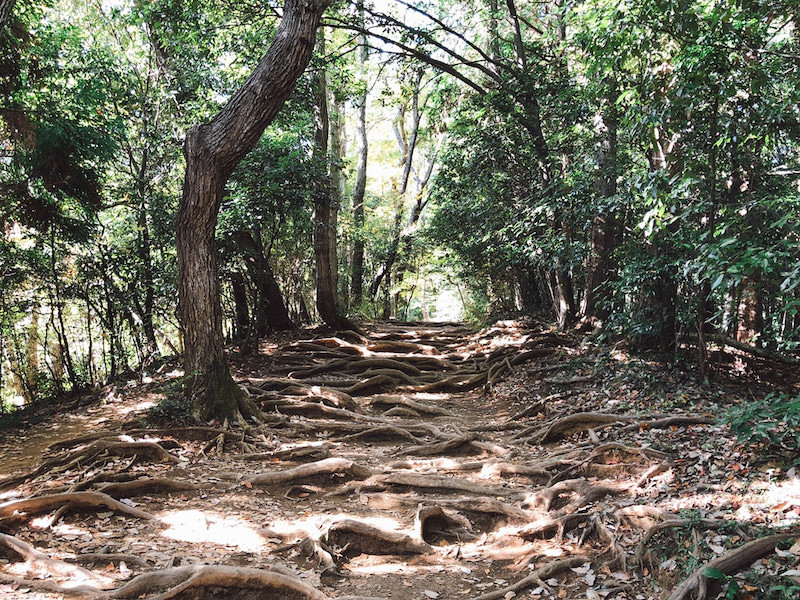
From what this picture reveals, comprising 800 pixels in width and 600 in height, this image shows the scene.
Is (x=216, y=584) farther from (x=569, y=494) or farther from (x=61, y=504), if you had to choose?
(x=569, y=494)

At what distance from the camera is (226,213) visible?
9.48 m

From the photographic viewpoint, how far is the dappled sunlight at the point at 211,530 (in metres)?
4.30

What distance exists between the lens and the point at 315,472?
5.82 m

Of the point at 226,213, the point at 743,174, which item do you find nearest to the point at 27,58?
the point at 226,213

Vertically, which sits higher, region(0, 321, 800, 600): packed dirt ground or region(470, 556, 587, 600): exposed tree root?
region(0, 321, 800, 600): packed dirt ground

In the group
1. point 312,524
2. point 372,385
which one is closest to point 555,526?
point 312,524

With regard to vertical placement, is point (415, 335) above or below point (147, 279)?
below

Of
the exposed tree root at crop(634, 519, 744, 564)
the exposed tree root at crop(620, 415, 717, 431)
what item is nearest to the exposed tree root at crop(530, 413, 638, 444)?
the exposed tree root at crop(620, 415, 717, 431)

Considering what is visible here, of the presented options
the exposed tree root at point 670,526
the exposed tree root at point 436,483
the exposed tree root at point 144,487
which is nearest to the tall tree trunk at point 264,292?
the exposed tree root at point 144,487

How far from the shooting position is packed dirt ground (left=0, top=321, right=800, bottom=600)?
3.40 meters

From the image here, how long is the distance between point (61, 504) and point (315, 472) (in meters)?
2.30

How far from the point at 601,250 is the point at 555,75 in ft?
10.6

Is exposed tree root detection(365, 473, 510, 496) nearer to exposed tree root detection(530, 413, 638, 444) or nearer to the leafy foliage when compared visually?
exposed tree root detection(530, 413, 638, 444)

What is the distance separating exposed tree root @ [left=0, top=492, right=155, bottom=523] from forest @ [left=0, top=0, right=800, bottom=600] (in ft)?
0.08
